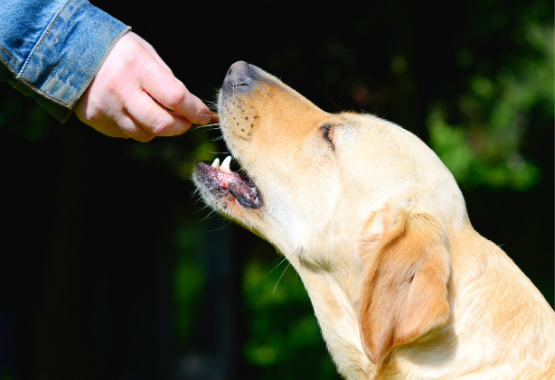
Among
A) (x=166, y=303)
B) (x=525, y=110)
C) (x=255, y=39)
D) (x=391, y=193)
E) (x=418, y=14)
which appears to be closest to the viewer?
(x=391, y=193)

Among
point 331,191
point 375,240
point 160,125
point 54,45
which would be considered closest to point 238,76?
point 160,125

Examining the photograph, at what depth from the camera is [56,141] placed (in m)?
6.98

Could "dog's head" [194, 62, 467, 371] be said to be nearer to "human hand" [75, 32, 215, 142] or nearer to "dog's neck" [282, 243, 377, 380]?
"dog's neck" [282, 243, 377, 380]

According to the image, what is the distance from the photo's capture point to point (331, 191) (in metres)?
2.82

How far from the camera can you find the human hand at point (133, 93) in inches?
92.9

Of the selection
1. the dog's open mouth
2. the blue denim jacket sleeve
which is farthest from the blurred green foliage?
the blue denim jacket sleeve

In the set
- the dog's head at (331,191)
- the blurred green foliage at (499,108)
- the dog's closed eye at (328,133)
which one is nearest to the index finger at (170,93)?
the dog's head at (331,191)

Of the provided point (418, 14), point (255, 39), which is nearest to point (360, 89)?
point (418, 14)

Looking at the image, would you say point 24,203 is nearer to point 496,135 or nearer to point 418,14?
point 418,14

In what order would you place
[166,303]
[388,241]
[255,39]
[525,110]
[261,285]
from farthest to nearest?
[525,110] → [261,285] → [166,303] → [255,39] → [388,241]

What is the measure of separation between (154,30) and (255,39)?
1.39 meters

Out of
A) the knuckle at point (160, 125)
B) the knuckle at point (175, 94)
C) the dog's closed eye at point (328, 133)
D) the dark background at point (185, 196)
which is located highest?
the knuckle at point (175, 94)

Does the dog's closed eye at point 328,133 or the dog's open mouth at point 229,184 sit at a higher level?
the dog's closed eye at point 328,133

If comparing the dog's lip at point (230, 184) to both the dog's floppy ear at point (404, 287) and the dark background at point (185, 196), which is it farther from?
the dark background at point (185, 196)
